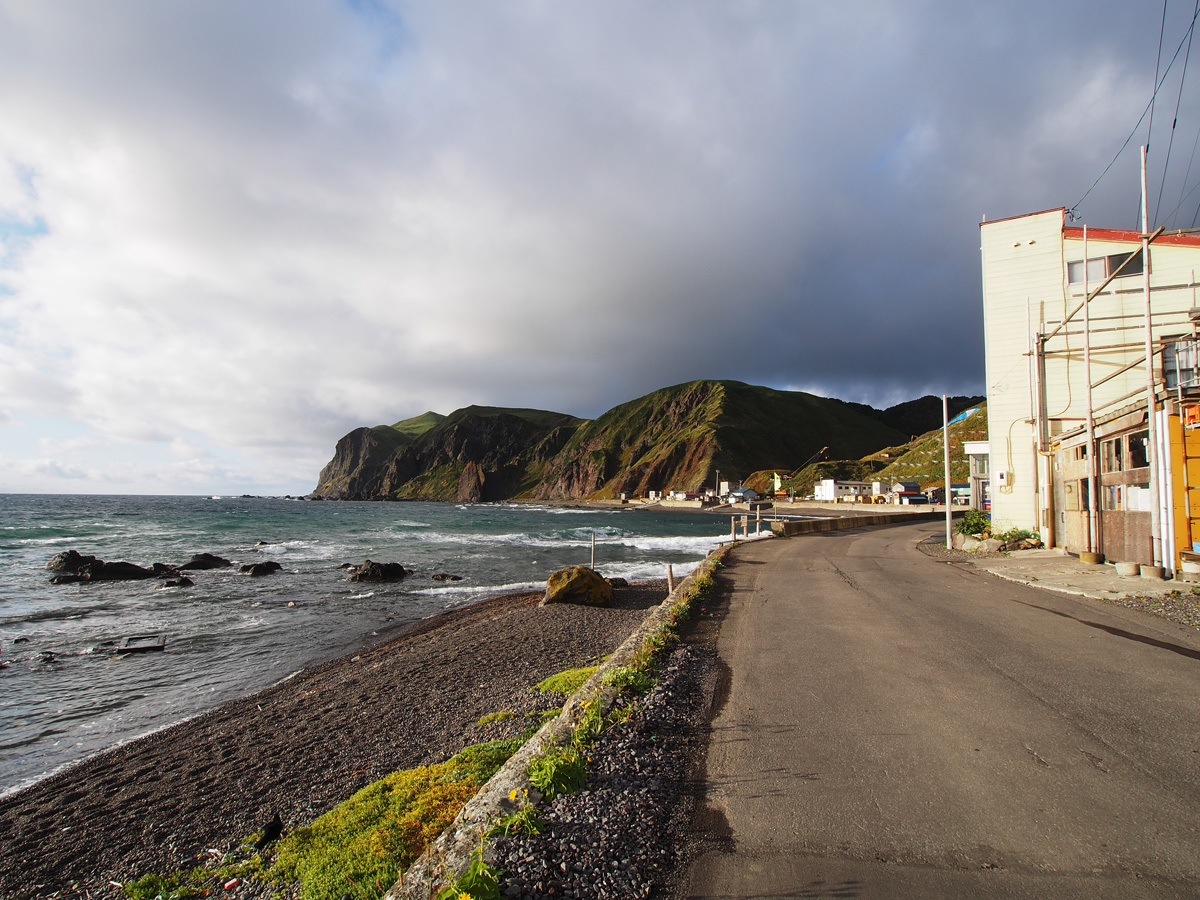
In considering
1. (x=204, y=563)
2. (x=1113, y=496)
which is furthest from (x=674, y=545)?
(x=204, y=563)

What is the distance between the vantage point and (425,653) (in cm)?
1330

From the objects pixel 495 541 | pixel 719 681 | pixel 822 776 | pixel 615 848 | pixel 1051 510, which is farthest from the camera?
pixel 495 541

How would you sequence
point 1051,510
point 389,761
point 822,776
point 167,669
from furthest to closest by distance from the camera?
point 1051,510 → point 167,669 → point 389,761 → point 822,776

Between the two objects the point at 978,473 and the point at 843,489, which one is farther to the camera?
the point at 843,489

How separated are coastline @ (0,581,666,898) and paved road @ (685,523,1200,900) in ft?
13.1

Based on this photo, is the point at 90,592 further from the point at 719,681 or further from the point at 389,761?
the point at 719,681

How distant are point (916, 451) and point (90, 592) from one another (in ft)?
394

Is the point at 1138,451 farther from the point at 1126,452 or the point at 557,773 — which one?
the point at 557,773

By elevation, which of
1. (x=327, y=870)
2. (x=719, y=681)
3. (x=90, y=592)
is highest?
(x=719, y=681)

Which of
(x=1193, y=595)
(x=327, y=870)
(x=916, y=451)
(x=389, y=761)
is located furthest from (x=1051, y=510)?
(x=916, y=451)

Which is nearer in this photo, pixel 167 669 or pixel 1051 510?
pixel 167 669

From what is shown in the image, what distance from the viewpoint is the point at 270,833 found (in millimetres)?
5715

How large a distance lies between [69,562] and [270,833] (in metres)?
34.7

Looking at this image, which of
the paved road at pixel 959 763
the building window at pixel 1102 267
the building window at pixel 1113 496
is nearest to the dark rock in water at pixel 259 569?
the paved road at pixel 959 763
